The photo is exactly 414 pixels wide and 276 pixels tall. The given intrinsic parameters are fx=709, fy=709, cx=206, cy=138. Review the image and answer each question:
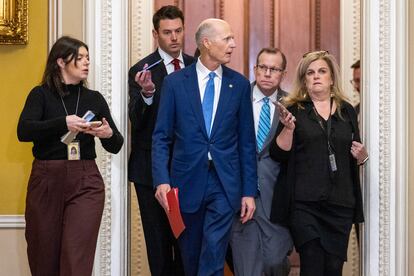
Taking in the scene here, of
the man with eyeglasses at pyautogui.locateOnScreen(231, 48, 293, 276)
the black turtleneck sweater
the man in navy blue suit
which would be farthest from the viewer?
the man with eyeglasses at pyautogui.locateOnScreen(231, 48, 293, 276)

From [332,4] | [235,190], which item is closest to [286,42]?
[332,4]

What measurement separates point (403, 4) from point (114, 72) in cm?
174

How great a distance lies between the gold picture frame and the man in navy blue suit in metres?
1.02

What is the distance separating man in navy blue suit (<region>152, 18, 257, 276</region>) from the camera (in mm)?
3523

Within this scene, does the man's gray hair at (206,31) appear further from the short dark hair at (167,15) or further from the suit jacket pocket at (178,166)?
the suit jacket pocket at (178,166)

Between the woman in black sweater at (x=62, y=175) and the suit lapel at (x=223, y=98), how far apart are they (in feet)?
1.73

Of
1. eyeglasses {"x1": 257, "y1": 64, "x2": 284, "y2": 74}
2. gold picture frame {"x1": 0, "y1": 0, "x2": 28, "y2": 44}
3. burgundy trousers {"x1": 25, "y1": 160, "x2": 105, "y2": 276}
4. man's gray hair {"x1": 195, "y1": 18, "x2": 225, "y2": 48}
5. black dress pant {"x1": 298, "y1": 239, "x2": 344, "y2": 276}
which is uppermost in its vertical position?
gold picture frame {"x1": 0, "y1": 0, "x2": 28, "y2": 44}

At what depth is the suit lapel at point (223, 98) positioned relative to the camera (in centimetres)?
358

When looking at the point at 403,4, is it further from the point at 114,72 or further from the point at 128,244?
the point at 128,244

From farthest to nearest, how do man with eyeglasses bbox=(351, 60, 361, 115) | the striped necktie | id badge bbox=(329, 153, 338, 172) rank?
man with eyeglasses bbox=(351, 60, 361, 115)
the striped necktie
id badge bbox=(329, 153, 338, 172)

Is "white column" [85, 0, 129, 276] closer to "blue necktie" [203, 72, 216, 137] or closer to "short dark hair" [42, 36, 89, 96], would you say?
"short dark hair" [42, 36, 89, 96]

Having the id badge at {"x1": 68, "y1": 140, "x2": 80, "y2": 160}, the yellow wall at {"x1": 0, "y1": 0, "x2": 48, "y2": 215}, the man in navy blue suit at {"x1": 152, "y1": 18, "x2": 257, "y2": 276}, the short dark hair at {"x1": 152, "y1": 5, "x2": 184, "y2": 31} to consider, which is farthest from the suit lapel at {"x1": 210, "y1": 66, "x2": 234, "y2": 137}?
the yellow wall at {"x1": 0, "y1": 0, "x2": 48, "y2": 215}

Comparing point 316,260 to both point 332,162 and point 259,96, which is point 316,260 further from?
point 259,96

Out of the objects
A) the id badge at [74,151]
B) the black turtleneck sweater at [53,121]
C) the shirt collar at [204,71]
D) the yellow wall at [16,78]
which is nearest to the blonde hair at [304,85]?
the shirt collar at [204,71]
